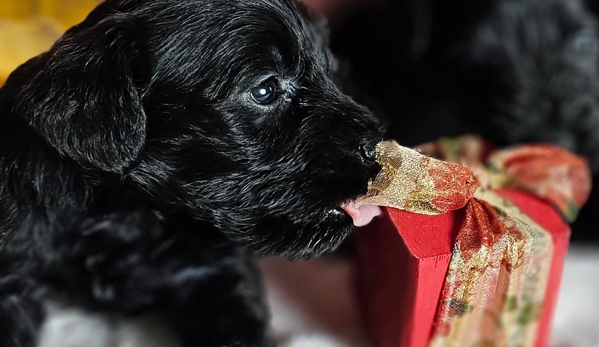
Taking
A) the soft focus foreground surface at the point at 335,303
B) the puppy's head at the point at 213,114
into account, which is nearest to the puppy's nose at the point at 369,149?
the puppy's head at the point at 213,114

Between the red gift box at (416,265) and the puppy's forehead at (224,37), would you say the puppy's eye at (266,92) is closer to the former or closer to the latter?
the puppy's forehead at (224,37)

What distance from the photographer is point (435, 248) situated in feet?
2.74

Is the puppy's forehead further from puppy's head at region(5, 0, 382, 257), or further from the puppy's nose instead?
the puppy's nose

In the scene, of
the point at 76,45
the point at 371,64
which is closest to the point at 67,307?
the point at 76,45

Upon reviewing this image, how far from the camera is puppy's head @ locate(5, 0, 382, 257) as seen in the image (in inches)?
29.1

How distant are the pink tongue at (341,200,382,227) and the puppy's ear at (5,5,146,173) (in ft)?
0.87

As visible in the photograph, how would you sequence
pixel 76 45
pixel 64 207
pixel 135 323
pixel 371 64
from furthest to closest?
pixel 371 64, pixel 135 323, pixel 64 207, pixel 76 45

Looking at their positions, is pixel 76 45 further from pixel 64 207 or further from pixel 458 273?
pixel 458 273

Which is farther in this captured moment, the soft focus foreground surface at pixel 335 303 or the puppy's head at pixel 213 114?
the soft focus foreground surface at pixel 335 303

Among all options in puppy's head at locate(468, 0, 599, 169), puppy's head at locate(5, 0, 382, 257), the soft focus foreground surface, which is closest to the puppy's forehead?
puppy's head at locate(5, 0, 382, 257)

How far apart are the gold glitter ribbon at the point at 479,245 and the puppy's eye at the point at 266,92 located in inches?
5.8

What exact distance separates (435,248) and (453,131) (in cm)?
57

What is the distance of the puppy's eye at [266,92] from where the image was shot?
79 centimetres

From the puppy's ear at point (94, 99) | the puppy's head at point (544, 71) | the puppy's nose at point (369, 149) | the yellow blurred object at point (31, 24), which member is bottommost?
the puppy's ear at point (94, 99)
